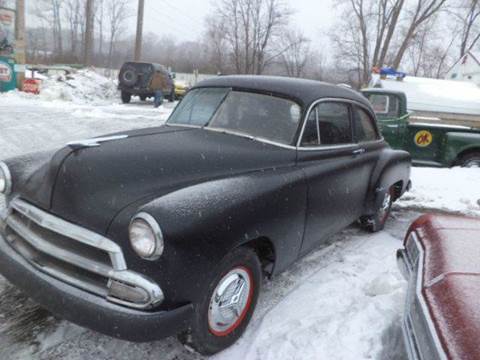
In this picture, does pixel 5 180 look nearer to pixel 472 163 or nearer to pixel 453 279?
pixel 453 279

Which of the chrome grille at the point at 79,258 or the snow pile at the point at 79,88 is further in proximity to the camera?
the snow pile at the point at 79,88

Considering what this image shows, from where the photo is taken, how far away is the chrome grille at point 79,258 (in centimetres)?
207

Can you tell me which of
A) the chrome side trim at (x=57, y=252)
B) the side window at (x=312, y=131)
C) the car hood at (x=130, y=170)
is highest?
the side window at (x=312, y=131)

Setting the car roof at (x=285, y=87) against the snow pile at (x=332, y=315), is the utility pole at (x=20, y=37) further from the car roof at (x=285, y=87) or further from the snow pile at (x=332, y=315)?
A: the snow pile at (x=332, y=315)

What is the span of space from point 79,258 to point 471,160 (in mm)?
8345

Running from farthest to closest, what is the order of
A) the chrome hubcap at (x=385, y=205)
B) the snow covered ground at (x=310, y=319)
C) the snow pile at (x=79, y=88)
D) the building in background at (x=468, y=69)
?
the building in background at (x=468, y=69) → the snow pile at (x=79, y=88) → the chrome hubcap at (x=385, y=205) → the snow covered ground at (x=310, y=319)

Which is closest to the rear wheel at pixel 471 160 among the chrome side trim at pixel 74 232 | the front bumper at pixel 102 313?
the front bumper at pixel 102 313

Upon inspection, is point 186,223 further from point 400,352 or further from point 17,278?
point 400,352

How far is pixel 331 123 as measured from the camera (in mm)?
3754

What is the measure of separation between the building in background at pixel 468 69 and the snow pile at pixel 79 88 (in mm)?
20301

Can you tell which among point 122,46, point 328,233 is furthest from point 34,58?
point 328,233

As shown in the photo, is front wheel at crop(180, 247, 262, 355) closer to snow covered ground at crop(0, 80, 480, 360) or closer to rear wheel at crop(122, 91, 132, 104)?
snow covered ground at crop(0, 80, 480, 360)

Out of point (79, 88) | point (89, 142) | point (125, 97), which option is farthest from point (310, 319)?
point (79, 88)

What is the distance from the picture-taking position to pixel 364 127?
4.41 meters
